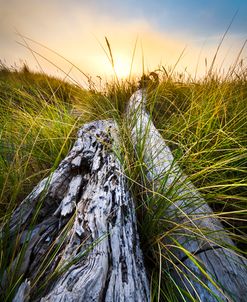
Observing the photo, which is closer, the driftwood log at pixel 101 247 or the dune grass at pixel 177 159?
the driftwood log at pixel 101 247

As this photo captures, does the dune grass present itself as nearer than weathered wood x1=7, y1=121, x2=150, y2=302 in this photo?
No

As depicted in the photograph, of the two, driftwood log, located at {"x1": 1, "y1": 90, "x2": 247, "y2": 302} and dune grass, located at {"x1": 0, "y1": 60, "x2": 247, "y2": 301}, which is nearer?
driftwood log, located at {"x1": 1, "y1": 90, "x2": 247, "y2": 302}

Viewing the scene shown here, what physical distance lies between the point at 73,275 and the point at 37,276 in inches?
6.7

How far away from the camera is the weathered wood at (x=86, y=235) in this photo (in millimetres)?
848

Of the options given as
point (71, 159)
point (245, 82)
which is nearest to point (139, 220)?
point (71, 159)

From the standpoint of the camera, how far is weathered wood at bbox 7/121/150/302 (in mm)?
848

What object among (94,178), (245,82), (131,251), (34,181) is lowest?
(34,181)

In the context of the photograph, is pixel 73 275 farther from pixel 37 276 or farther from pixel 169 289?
pixel 169 289

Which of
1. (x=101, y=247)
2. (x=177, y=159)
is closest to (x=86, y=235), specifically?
(x=101, y=247)

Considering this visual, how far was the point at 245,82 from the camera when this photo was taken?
10.4 ft

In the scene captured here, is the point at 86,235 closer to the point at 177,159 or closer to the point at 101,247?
the point at 101,247

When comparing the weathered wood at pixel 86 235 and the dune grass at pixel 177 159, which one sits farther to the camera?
the dune grass at pixel 177 159

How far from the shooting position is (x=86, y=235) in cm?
102

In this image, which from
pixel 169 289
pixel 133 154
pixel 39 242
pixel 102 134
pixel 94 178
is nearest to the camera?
pixel 169 289
